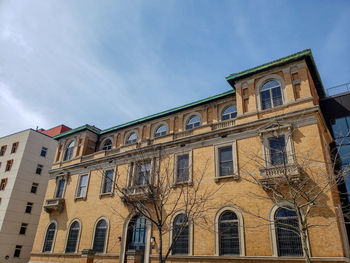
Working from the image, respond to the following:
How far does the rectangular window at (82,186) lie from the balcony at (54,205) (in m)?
1.97

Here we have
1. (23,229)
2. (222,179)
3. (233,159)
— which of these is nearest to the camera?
(222,179)

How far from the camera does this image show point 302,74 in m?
19.5

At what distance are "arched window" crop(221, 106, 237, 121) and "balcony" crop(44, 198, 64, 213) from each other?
1809 cm

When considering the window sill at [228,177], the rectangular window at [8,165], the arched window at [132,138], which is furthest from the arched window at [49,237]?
the window sill at [228,177]

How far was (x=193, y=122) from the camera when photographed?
25.7 metres

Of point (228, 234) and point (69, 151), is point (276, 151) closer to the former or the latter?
point (228, 234)

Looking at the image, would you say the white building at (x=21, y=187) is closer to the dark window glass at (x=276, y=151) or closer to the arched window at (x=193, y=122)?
the arched window at (x=193, y=122)

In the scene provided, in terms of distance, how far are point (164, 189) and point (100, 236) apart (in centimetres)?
751

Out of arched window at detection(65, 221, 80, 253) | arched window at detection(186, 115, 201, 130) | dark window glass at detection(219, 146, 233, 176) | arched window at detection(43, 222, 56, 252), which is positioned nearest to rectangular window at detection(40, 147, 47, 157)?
arched window at detection(43, 222, 56, 252)

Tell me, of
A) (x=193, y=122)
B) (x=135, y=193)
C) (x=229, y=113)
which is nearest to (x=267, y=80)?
(x=229, y=113)

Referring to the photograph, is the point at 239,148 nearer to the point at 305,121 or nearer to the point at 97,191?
the point at 305,121

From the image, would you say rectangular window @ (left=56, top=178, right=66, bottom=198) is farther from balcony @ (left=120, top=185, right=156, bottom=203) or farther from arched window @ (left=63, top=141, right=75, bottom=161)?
balcony @ (left=120, top=185, right=156, bottom=203)

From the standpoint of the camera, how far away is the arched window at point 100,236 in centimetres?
2370

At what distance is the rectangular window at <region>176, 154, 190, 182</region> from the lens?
71.6ft
